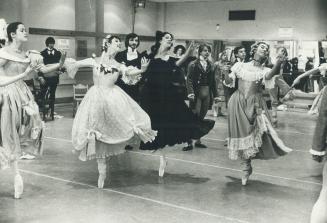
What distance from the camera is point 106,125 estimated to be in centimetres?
466

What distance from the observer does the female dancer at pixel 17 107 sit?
429cm

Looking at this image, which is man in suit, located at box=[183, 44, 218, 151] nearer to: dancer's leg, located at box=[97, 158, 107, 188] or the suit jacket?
the suit jacket

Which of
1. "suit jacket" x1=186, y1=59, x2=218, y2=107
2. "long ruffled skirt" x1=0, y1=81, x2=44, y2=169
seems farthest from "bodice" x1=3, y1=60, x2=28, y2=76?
"suit jacket" x1=186, y1=59, x2=218, y2=107

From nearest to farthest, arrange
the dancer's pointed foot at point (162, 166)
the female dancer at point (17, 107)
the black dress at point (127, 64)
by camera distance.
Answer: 1. the female dancer at point (17, 107)
2. the dancer's pointed foot at point (162, 166)
3. the black dress at point (127, 64)

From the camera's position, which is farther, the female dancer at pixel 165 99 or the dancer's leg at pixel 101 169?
the female dancer at pixel 165 99

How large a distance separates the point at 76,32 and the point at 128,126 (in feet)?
29.6

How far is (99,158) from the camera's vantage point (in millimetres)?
4617

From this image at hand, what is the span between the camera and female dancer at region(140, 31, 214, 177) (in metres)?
5.14

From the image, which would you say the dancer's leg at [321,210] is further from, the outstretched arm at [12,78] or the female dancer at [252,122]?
the outstretched arm at [12,78]

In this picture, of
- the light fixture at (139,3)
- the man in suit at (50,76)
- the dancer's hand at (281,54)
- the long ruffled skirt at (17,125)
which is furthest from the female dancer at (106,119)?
the light fixture at (139,3)

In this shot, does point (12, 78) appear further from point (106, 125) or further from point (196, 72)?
point (196, 72)

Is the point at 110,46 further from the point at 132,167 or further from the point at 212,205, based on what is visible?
the point at 212,205

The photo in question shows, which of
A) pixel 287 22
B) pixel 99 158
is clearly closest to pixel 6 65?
pixel 99 158

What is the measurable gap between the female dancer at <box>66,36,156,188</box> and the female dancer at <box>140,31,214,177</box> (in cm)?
22
